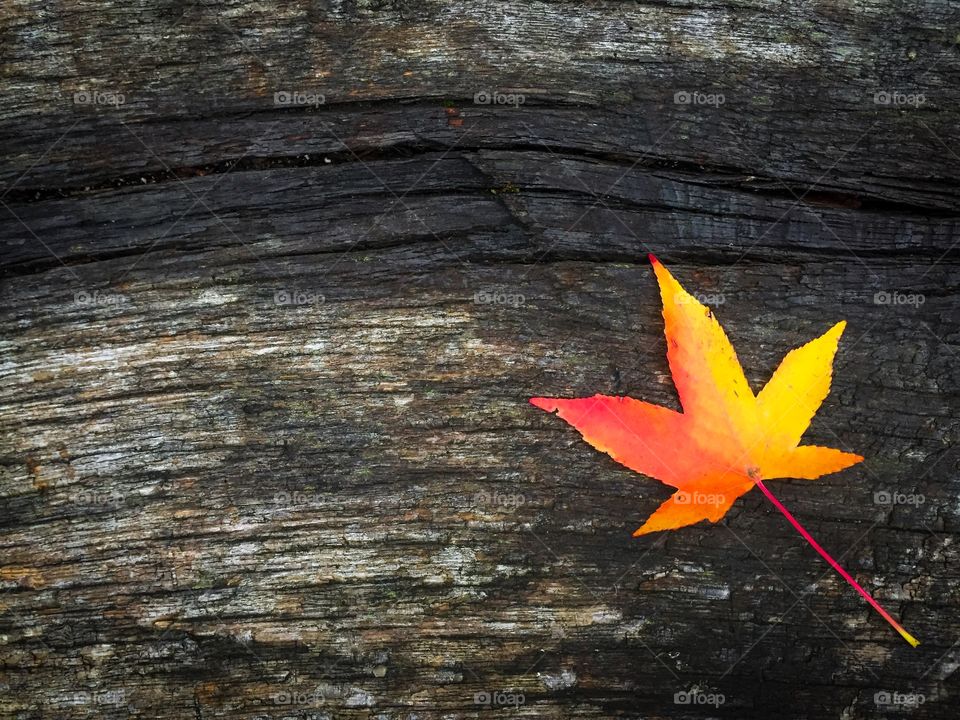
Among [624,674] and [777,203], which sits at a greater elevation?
[777,203]

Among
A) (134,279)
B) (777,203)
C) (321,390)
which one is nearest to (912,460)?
(777,203)

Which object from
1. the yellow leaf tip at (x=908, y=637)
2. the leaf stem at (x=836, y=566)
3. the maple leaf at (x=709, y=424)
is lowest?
the yellow leaf tip at (x=908, y=637)

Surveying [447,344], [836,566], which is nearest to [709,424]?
[836,566]

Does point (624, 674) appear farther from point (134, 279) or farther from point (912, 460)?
point (134, 279)

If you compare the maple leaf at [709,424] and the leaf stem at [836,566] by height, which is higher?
the maple leaf at [709,424]

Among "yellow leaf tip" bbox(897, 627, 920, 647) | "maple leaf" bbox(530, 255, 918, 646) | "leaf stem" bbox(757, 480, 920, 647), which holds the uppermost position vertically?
"maple leaf" bbox(530, 255, 918, 646)
